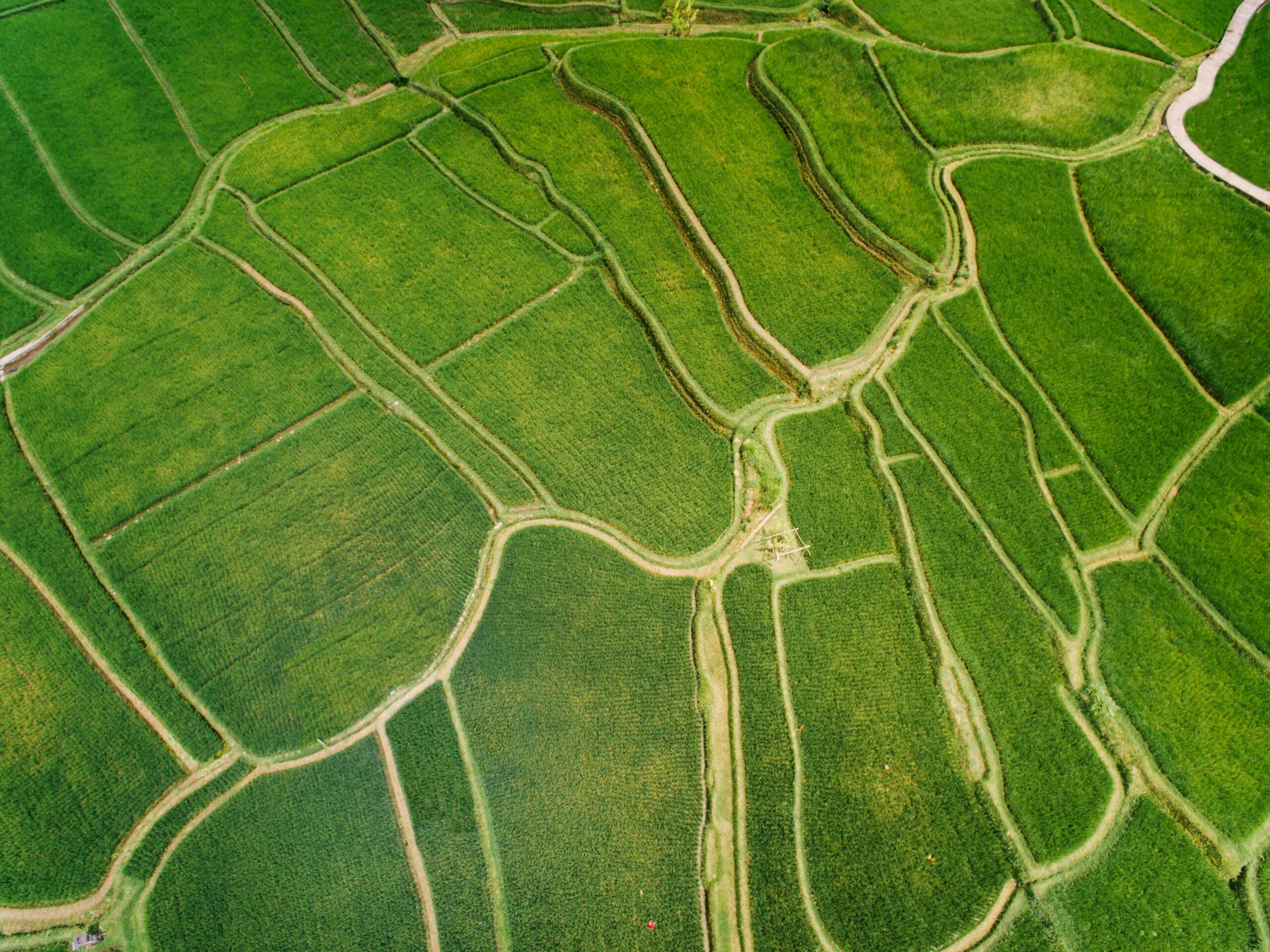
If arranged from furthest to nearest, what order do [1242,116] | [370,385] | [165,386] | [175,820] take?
[1242,116]
[370,385]
[165,386]
[175,820]

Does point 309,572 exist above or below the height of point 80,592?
below

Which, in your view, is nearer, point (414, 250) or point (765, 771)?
point (765, 771)

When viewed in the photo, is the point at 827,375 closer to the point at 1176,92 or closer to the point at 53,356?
the point at 1176,92

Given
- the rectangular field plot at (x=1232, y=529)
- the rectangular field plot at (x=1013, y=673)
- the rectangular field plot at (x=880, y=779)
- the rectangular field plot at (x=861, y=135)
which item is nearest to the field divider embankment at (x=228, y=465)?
the rectangular field plot at (x=880, y=779)

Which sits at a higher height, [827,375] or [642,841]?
[827,375]

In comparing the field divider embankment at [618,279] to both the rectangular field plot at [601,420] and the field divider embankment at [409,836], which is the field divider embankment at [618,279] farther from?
the field divider embankment at [409,836]

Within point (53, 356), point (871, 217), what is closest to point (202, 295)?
point (53, 356)

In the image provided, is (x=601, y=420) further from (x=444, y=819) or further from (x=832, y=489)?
(x=444, y=819)

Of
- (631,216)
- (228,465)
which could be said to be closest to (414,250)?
(631,216)
